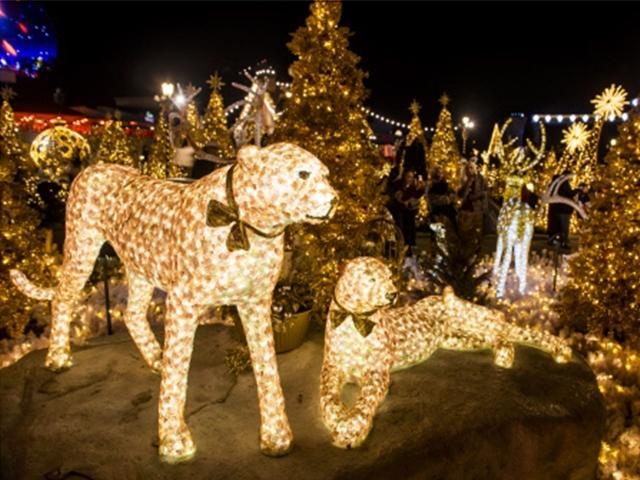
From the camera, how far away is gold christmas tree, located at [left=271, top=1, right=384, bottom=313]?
580cm

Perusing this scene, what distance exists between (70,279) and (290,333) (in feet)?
5.96

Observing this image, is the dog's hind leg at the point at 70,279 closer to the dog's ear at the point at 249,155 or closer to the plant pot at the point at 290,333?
the plant pot at the point at 290,333

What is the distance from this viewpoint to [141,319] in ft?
11.7

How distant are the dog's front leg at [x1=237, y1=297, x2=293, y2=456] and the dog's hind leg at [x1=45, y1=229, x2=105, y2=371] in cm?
137

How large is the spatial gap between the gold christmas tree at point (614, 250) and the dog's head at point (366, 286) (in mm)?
3938

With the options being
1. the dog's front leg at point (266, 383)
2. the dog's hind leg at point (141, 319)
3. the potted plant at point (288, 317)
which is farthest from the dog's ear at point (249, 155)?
the potted plant at point (288, 317)

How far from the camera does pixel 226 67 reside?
31.4 m

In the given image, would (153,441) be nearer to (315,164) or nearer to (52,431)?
(52,431)

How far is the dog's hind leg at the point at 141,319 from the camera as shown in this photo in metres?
3.51

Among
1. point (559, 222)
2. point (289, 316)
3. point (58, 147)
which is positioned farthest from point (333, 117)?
point (559, 222)

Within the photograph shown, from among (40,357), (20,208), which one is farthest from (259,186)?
(20,208)

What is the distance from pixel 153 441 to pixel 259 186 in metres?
1.65

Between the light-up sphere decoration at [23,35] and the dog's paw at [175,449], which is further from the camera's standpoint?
the light-up sphere decoration at [23,35]

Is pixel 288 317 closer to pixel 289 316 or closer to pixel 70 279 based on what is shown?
pixel 289 316
